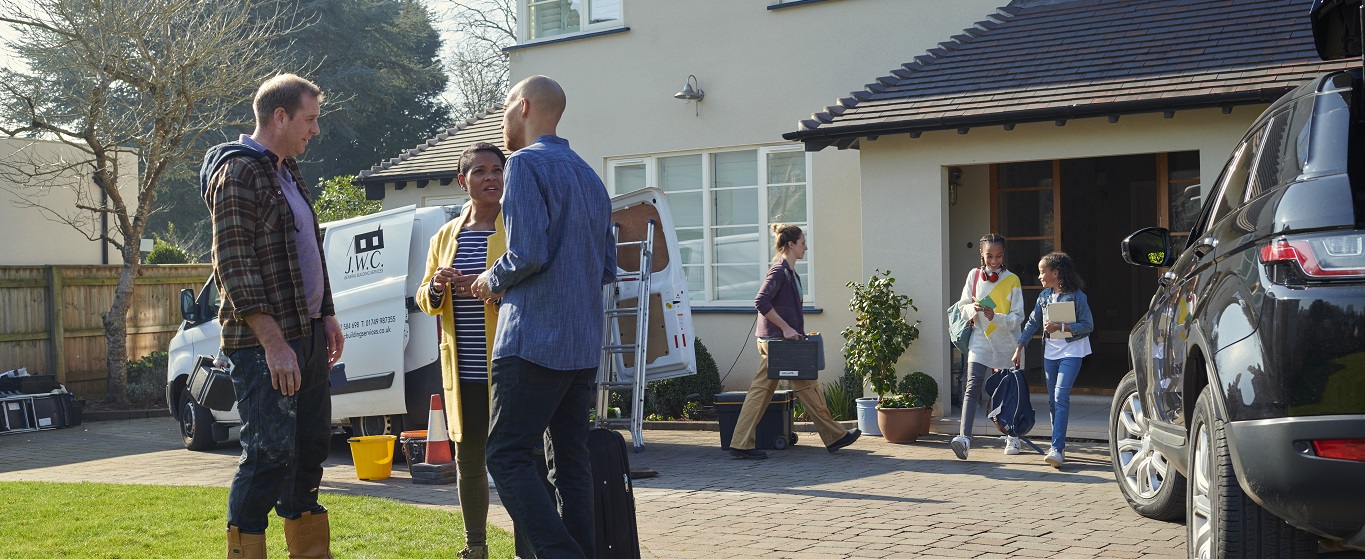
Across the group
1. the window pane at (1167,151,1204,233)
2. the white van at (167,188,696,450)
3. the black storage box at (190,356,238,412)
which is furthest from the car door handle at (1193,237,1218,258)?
the window pane at (1167,151,1204,233)

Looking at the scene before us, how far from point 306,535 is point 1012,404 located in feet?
19.9

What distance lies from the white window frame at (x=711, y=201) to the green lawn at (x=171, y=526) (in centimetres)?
660

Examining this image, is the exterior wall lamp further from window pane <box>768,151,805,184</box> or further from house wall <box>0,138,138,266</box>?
house wall <box>0,138,138,266</box>

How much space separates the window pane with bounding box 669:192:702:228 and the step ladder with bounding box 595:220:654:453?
155 inches

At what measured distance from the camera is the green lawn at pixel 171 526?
626 cm

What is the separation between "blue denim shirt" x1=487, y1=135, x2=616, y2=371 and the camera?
4.41m

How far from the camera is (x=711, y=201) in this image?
47.0ft

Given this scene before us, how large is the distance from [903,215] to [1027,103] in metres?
1.64

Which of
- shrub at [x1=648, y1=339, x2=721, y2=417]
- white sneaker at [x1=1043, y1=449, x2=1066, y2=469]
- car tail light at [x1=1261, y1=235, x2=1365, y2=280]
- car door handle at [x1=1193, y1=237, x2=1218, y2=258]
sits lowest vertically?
white sneaker at [x1=1043, y1=449, x2=1066, y2=469]

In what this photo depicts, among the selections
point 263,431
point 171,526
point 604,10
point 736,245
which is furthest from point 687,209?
point 263,431

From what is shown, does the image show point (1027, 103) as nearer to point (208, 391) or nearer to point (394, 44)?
point (208, 391)

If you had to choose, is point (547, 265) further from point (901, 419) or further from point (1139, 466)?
point (901, 419)

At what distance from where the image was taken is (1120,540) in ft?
20.9

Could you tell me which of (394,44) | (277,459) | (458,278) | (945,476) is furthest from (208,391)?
(394,44)
